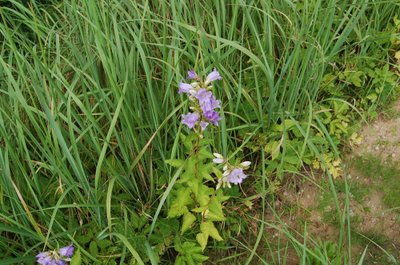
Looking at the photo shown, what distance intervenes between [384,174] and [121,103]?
1.50 metres

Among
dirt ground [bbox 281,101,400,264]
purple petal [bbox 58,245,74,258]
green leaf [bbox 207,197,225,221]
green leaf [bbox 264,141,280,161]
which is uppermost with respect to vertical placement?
purple petal [bbox 58,245,74,258]

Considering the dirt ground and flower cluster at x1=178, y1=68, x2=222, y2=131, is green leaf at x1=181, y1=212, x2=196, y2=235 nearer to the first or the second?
flower cluster at x1=178, y1=68, x2=222, y2=131

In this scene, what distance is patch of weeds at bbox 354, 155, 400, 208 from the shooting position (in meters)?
2.18

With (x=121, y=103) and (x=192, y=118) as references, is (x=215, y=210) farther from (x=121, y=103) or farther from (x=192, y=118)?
(x=121, y=103)

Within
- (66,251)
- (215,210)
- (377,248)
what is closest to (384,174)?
(377,248)

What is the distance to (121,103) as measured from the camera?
1.75 meters

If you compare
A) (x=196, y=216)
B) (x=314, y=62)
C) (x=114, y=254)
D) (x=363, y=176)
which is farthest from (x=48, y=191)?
(x=363, y=176)

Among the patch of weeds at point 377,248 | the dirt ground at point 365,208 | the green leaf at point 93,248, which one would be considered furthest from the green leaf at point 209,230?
the patch of weeds at point 377,248

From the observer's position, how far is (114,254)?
1.77 m

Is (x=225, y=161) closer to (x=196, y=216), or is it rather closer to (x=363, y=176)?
(x=196, y=216)

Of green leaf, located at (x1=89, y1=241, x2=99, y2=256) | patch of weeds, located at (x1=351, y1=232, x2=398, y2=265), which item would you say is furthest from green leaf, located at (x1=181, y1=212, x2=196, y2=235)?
patch of weeds, located at (x1=351, y1=232, x2=398, y2=265)

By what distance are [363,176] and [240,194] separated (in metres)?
0.75

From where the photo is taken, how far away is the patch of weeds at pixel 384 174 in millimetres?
2181

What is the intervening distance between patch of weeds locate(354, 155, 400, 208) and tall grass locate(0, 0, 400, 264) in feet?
1.51
